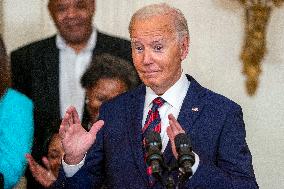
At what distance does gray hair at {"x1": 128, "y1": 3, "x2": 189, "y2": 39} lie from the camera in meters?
2.63

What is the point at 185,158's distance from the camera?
1.99 meters

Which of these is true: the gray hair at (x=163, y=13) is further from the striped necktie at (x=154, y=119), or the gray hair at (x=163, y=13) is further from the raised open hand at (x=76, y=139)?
the raised open hand at (x=76, y=139)

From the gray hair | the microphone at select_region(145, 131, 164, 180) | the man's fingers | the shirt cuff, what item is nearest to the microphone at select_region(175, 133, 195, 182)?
the microphone at select_region(145, 131, 164, 180)

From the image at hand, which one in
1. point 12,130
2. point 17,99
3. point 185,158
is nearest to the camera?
point 185,158

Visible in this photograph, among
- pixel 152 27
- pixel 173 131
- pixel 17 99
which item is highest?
pixel 152 27

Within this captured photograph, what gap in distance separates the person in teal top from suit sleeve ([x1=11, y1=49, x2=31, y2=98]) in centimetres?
11

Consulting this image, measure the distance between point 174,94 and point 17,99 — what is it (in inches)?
55.5

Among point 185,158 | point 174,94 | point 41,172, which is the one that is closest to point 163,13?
point 174,94

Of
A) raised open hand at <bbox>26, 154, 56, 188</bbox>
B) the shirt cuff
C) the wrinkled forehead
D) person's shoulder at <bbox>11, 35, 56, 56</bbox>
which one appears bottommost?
raised open hand at <bbox>26, 154, 56, 188</bbox>

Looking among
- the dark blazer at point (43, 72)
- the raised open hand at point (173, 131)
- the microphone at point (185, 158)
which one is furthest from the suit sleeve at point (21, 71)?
the microphone at point (185, 158)

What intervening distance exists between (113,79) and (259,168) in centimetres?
119

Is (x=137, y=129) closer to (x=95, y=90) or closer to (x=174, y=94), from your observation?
(x=174, y=94)

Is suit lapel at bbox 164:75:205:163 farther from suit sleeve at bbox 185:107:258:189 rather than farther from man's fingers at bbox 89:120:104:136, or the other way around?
man's fingers at bbox 89:120:104:136

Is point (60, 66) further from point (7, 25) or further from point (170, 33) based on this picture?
point (170, 33)
